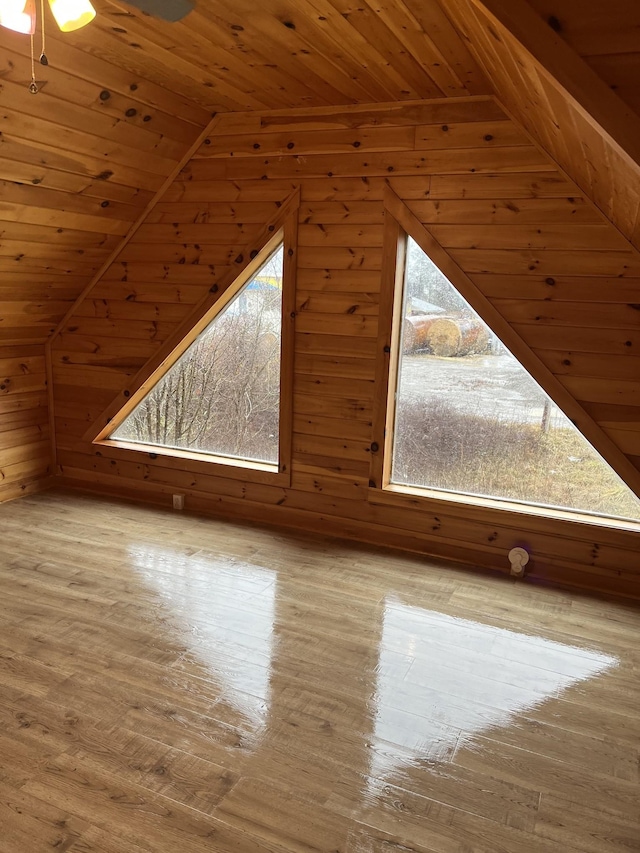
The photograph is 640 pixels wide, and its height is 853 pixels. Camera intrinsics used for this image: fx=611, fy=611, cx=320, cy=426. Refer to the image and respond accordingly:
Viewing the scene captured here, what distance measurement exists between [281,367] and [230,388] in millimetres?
462

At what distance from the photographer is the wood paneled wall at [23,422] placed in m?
4.20

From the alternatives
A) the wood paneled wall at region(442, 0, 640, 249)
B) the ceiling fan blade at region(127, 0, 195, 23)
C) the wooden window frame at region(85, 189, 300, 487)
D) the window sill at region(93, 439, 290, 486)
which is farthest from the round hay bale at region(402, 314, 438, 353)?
the ceiling fan blade at region(127, 0, 195, 23)

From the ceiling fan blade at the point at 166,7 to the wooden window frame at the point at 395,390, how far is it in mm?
1837

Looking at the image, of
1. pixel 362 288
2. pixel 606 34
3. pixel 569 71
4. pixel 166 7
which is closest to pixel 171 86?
pixel 362 288

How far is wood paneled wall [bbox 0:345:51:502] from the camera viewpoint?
420 centimetres

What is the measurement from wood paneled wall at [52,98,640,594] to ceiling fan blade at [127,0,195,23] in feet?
6.03

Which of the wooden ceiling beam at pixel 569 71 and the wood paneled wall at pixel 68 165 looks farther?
the wood paneled wall at pixel 68 165

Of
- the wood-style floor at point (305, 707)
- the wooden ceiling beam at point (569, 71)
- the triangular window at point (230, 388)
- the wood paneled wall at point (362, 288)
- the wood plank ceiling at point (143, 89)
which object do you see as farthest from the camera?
the triangular window at point (230, 388)

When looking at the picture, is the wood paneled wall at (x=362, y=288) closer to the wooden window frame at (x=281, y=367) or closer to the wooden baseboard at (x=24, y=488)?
the wooden window frame at (x=281, y=367)

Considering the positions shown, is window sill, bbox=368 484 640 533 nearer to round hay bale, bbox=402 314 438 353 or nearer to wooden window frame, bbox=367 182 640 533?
wooden window frame, bbox=367 182 640 533

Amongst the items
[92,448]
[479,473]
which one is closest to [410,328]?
[479,473]

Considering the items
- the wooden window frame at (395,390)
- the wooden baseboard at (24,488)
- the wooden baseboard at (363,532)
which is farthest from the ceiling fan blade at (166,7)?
the wooden baseboard at (24,488)

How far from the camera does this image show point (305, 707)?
2.21 metres

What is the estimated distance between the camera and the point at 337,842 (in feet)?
5.46
